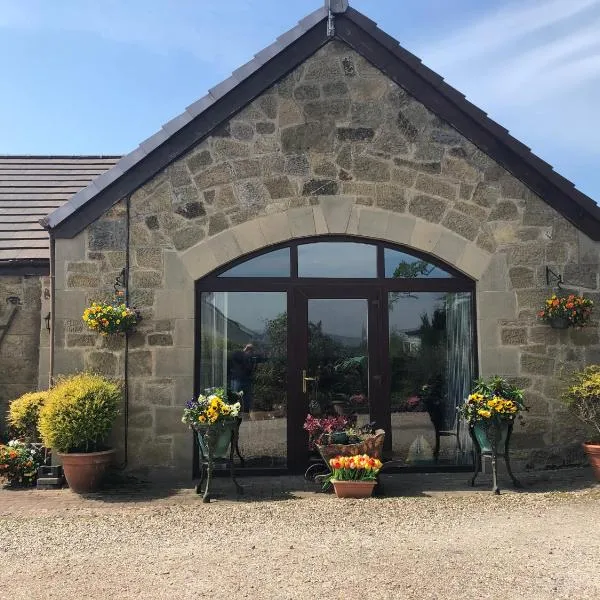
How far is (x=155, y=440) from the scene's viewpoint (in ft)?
24.2

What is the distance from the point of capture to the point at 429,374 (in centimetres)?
788

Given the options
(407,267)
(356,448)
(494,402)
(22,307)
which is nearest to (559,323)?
(494,402)

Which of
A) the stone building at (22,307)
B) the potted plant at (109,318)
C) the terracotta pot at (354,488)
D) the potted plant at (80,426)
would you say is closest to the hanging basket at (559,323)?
the terracotta pot at (354,488)

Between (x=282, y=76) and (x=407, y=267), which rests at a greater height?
(x=282, y=76)

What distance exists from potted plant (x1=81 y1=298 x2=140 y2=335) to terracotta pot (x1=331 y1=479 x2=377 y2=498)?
9.38ft

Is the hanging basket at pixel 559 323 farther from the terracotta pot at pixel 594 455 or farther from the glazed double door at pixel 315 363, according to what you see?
the glazed double door at pixel 315 363

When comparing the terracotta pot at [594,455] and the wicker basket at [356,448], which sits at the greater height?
the wicker basket at [356,448]

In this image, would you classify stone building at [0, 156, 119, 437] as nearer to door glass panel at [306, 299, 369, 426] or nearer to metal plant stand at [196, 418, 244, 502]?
metal plant stand at [196, 418, 244, 502]

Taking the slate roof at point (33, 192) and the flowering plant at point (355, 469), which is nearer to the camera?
the flowering plant at point (355, 469)

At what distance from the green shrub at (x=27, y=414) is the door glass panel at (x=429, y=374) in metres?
4.26

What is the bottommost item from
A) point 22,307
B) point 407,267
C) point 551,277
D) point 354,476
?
point 354,476

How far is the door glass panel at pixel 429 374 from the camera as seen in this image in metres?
7.78

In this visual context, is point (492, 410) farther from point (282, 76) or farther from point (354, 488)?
Answer: point (282, 76)

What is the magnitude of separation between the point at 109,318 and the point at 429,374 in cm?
382
